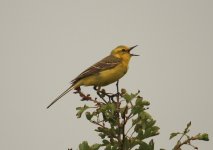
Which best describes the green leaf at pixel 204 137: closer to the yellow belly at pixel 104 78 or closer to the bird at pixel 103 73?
the bird at pixel 103 73

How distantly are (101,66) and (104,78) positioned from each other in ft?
2.63

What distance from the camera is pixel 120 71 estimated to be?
1020cm

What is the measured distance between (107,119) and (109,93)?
7.00ft

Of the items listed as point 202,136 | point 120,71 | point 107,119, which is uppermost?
point 120,71

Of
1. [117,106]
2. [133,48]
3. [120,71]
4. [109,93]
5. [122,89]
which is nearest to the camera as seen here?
[117,106]

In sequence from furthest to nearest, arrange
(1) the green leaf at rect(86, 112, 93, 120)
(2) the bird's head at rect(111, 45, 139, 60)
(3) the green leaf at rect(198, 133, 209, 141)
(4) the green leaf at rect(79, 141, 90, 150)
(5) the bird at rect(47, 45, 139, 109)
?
(2) the bird's head at rect(111, 45, 139, 60), (5) the bird at rect(47, 45, 139, 109), (1) the green leaf at rect(86, 112, 93, 120), (4) the green leaf at rect(79, 141, 90, 150), (3) the green leaf at rect(198, 133, 209, 141)

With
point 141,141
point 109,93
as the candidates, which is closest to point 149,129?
point 141,141

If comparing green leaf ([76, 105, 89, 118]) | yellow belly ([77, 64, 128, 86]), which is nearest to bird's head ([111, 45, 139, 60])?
yellow belly ([77, 64, 128, 86])

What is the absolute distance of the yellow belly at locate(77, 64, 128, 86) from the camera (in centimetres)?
988

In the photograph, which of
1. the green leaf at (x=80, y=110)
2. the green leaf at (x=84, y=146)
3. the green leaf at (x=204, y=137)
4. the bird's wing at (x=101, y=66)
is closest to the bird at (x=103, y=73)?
the bird's wing at (x=101, y=66)

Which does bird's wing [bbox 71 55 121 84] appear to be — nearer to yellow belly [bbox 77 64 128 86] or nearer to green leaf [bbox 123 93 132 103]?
yellow belly [bbox 77 64 128 86]

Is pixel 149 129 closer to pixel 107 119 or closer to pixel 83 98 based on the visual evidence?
pixel 107 119

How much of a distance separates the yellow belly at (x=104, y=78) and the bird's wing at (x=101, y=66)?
4.7 inches

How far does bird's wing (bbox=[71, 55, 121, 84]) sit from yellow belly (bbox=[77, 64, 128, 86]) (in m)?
0.12
